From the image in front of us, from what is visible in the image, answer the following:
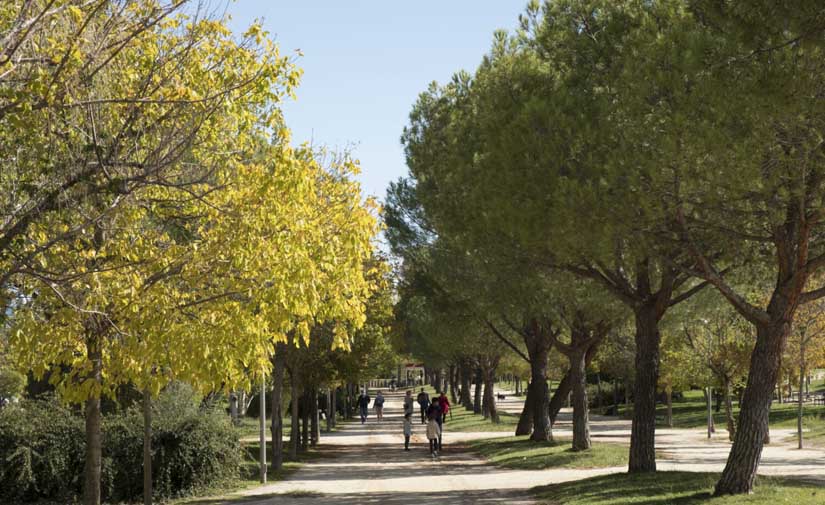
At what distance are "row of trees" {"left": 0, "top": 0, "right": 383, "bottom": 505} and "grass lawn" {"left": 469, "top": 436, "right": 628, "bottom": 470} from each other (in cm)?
1432

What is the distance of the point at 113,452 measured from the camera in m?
22.2

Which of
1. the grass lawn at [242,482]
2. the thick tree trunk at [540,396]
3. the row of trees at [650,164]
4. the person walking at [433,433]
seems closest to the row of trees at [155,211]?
the row of trees at [650,164]

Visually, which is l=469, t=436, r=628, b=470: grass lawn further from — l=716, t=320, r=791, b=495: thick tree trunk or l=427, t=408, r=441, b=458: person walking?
l=716, t=320, r=791, b=495: thick tree trunk

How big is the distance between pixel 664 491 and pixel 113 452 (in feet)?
39.6

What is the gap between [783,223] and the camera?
14.9 m

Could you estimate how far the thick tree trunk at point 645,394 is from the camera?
2033cm

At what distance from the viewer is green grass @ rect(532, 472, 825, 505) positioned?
49.8 feet

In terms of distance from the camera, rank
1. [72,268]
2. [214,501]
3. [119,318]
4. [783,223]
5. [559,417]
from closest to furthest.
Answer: [72,268] < [119,318] < [783,223] < [214,501] < [559,417]

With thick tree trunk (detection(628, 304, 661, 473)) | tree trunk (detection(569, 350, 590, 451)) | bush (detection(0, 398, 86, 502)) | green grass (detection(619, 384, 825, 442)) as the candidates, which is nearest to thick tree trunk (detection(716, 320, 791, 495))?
thick tree trunk (detection(628, 304, 661, 473))

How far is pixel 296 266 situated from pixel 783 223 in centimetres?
778

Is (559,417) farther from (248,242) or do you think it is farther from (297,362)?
(248,242)

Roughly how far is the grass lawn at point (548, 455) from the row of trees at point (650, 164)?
4.60 meters

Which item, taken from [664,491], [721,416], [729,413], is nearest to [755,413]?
[664,491]

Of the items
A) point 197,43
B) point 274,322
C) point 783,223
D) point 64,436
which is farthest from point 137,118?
point 64,436
